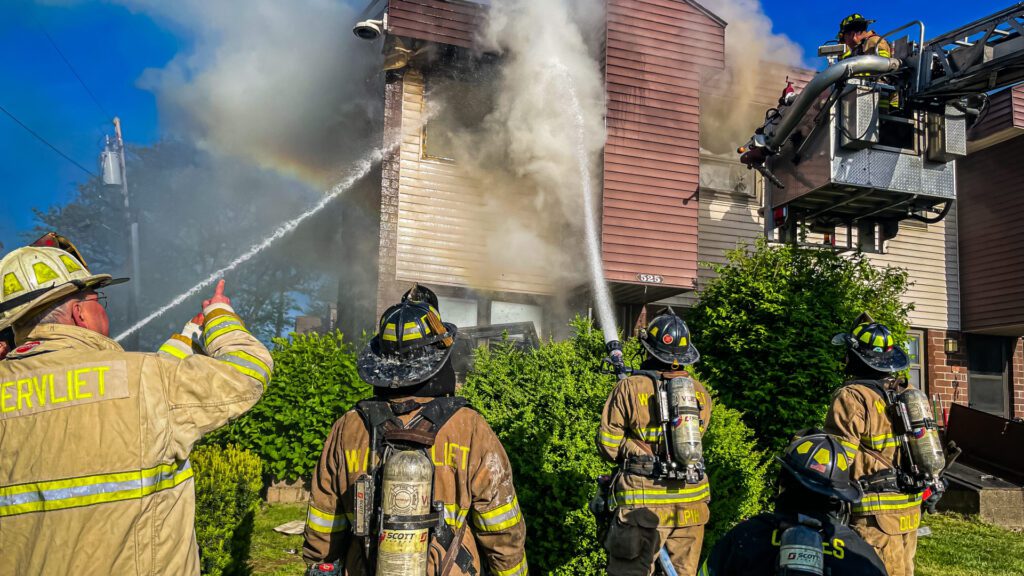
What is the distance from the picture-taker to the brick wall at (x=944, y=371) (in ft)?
45.7

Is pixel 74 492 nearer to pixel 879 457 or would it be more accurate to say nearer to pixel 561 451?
pixel 561 451

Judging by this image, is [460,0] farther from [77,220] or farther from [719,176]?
[77,220]

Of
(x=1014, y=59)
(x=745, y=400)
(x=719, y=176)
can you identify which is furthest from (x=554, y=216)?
(x=1014, y=59)

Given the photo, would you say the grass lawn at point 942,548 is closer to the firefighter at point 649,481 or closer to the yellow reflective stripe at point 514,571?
the firefighter at point 649,481

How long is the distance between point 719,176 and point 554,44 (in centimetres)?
411

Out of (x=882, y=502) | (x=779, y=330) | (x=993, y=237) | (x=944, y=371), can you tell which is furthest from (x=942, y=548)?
(x=993, y=237)

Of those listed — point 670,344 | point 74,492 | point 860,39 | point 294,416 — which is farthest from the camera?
point 860,39

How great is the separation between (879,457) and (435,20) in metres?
9.53

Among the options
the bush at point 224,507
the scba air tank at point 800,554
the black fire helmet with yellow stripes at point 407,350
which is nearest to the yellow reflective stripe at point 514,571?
the black fire helmet with yellow stripes at point 407,350

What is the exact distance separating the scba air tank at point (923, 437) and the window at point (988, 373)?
11.9 meters

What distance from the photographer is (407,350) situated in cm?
293

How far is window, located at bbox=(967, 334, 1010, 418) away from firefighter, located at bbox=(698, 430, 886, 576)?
559 inches

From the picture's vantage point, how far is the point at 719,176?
43.5ft

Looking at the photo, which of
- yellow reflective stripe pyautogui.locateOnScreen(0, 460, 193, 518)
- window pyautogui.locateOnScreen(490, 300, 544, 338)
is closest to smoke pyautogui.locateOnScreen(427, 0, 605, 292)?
window pyautogui.locateOnScreen(490, 300, 544, 338)
